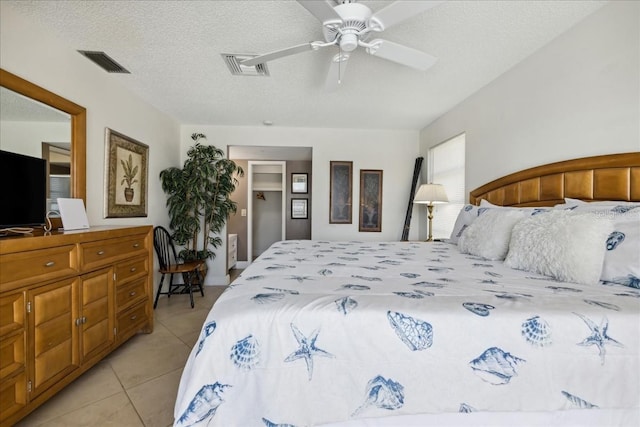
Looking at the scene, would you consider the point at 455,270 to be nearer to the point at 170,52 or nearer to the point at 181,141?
the point at 170,52

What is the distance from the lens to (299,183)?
595 centimetres

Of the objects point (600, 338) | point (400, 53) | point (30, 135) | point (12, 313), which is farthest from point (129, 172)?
point (600, 338)

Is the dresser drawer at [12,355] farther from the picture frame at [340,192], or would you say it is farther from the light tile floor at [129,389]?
the picture frame at [340,192]

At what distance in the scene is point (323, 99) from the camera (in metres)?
3.25

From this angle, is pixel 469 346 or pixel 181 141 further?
pixel 181 141

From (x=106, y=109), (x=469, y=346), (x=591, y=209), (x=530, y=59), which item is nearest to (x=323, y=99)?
(x=530, y=59)

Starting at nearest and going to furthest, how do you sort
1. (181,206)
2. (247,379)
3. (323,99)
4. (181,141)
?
(247,379)
(323,99)
(181,206)
(181,141)

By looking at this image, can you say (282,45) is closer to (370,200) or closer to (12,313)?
(12,313)

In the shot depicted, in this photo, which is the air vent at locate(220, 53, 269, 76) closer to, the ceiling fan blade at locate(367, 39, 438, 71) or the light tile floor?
the ceiling fan blade at locate(367, 39, 438, 71)

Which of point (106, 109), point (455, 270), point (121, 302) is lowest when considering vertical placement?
point (121, 302)

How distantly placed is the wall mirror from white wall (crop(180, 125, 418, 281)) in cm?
248

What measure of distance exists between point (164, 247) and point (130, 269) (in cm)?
146

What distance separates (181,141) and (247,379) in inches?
163

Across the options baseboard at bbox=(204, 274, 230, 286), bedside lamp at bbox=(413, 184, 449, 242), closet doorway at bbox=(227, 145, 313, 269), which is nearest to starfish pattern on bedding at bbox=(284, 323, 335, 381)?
bedside lamp at bbox=(413, 184, 449, 242)
